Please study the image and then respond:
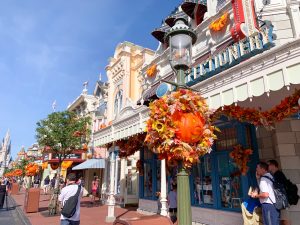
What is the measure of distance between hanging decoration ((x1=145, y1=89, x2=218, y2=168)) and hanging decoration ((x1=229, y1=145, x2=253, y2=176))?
328 cm

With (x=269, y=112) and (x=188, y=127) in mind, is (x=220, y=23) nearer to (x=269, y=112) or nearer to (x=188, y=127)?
(x=269, y=112)

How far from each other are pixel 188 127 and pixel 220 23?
25.9ft

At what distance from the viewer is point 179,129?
309 centimetres

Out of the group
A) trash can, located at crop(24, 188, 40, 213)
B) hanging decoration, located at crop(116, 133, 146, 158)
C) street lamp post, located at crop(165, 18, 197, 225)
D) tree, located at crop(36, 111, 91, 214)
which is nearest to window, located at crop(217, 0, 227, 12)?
hanging decoration, located at crop(116, 133, 146, 158)

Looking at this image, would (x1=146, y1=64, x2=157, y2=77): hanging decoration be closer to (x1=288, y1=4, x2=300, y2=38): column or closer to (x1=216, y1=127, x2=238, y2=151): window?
(x1=216, y1=127, x2=238, y2=151): window

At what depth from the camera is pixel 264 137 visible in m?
6.54

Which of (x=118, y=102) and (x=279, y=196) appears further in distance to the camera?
(x=118, y=102)

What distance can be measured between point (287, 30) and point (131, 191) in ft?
38.5

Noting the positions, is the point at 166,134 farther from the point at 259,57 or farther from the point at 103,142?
the point at 103,142

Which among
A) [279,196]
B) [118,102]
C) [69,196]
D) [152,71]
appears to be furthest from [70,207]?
[118,102]

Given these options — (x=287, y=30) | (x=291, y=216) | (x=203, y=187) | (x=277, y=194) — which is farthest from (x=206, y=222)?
(x=287, y=30)

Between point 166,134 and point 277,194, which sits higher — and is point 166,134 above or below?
above

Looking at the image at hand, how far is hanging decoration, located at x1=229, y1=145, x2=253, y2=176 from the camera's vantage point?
19.9ft

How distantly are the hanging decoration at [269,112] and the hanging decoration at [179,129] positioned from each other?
8.07 feet
